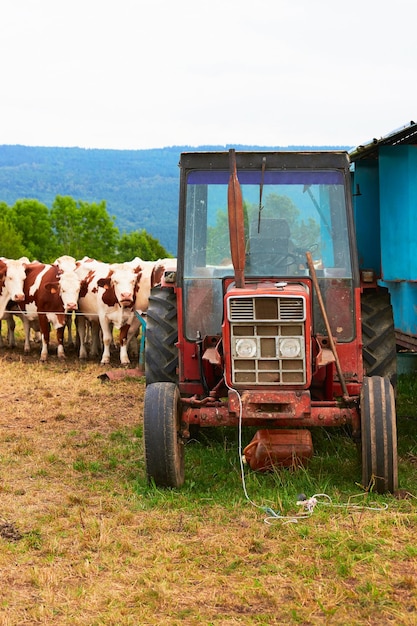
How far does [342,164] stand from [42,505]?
337 cm

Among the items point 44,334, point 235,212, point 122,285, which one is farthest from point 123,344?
point 235,212

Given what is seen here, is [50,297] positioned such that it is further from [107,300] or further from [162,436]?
[162,436]

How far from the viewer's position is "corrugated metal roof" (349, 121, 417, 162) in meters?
8.23

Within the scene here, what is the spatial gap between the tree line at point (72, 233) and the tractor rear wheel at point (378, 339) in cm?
7149

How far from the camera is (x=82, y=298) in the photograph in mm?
16281

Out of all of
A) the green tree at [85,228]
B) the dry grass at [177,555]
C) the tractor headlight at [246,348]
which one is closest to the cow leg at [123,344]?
the dry grass at [177,555]

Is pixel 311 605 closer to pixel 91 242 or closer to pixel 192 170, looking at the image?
pixel 192 170

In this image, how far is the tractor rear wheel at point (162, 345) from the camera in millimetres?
7508

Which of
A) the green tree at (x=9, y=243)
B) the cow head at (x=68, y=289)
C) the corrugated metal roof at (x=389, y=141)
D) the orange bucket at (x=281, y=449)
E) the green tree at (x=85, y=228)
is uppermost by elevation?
the green tree at (x=85, y=228)

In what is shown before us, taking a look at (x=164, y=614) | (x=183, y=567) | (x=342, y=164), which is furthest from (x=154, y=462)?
(x=342, y=164)

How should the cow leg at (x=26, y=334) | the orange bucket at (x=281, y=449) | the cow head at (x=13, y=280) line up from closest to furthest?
the orange bucket at (x=281, y=449) < the cow head at (x=13, y=280) < the cow leg at (x=26, y=334)

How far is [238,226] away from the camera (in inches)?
239

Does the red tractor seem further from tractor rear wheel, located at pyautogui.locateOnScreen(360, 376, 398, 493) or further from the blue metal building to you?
the blue metal building

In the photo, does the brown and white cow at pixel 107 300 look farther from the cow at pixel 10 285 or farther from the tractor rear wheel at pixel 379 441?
the tractor rear wheel at pixel 379 441
